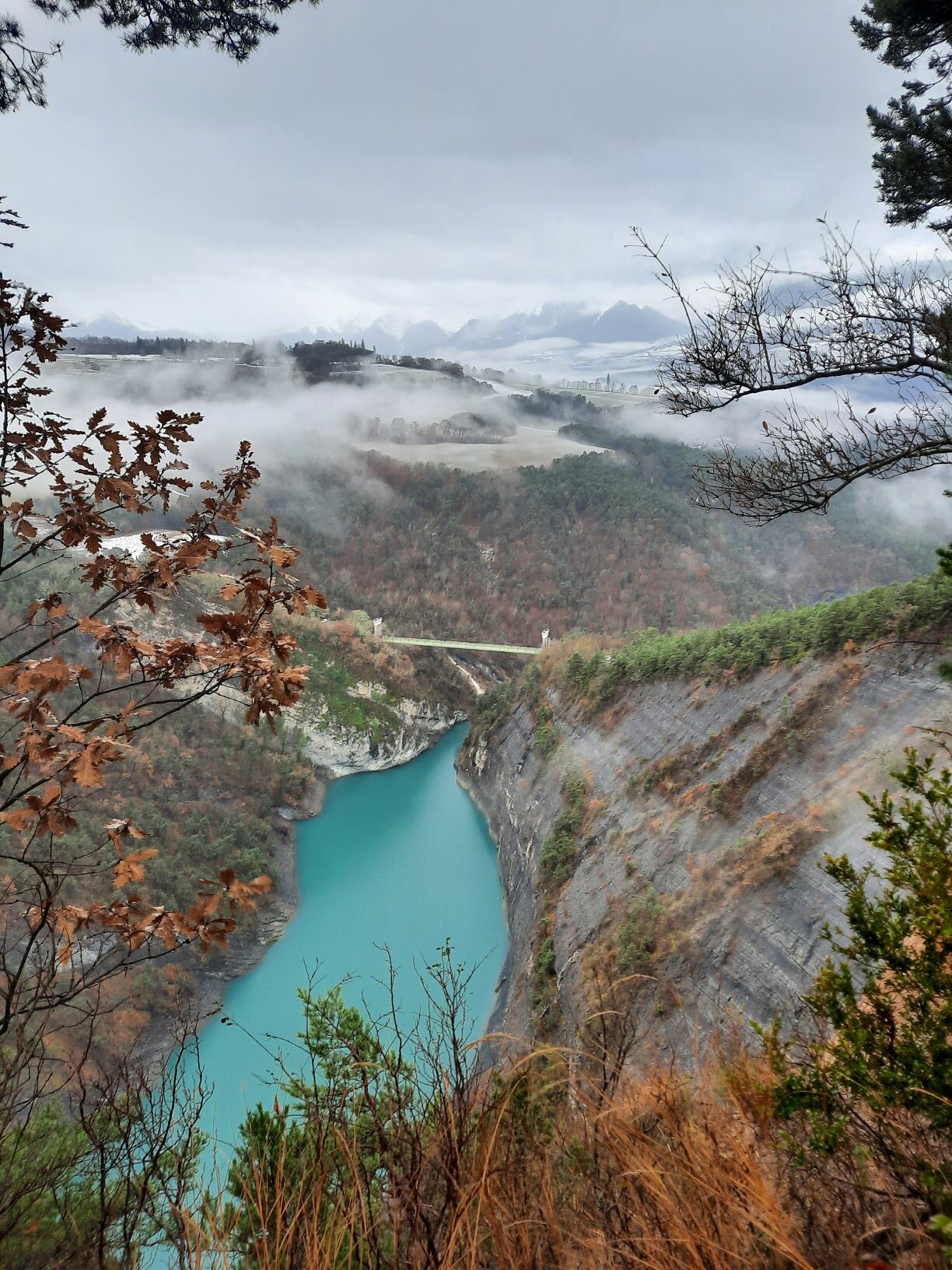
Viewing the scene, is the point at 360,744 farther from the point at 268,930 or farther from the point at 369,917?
the point at 268,930

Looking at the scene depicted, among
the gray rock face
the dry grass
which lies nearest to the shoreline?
the gray rock face

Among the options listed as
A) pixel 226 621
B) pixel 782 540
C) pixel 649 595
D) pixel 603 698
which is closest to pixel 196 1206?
pixel 226 621

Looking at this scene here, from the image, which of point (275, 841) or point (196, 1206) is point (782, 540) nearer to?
point (275, 841)

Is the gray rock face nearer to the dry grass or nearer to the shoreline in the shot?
the dry grass

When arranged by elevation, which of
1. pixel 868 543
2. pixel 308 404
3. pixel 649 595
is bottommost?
pixel 649 595

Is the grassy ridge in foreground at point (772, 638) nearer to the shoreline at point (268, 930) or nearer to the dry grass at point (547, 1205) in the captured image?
the dry grass at point (547, 1205)

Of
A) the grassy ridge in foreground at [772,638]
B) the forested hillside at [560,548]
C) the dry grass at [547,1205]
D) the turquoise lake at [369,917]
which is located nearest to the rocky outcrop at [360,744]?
the turquoise lake at [369,917]
